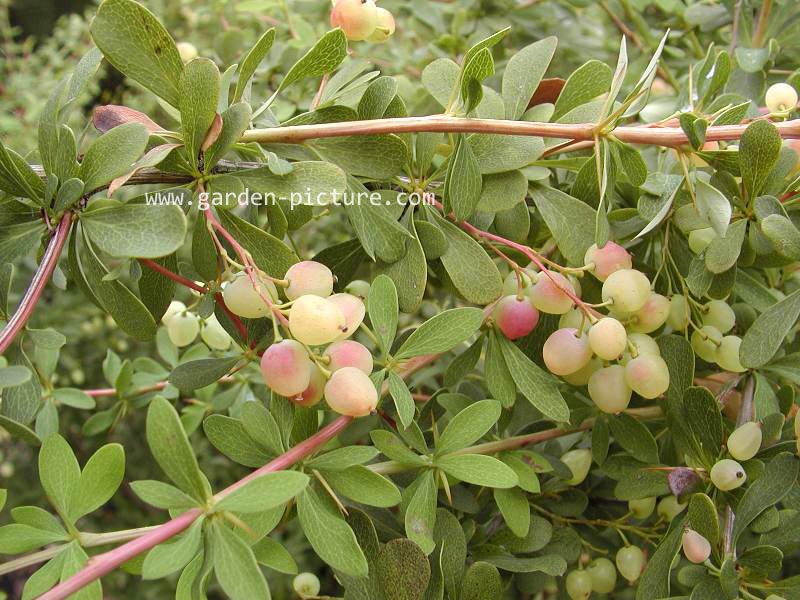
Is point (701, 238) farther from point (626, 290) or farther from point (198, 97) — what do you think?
point (198, 97)

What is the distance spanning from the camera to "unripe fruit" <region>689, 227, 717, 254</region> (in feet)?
1.69

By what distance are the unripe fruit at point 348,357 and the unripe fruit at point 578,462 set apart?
8.6 inches

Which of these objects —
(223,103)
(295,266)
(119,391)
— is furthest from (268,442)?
(119,391)

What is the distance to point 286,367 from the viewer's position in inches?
16.2

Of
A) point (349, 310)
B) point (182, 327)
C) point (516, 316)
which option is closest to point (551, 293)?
point (516, 316)

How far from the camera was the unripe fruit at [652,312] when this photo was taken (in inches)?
19.2

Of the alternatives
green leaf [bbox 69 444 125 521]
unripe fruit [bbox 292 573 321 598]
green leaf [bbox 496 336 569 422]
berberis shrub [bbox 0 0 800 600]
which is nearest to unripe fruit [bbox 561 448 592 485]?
berberis shrub [bbox 0 0 800 600]

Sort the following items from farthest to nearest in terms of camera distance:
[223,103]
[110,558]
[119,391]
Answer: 1. [119,391]
2. [223,103]
3. [110,558]

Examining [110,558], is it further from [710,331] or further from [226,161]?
[710,331]

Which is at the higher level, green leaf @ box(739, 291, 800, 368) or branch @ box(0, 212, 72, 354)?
branch @ box(0, 212, 72, 354)

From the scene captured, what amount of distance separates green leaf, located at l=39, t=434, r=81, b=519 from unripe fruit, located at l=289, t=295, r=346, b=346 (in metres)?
0.15

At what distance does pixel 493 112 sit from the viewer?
516mm

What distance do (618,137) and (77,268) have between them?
34cm

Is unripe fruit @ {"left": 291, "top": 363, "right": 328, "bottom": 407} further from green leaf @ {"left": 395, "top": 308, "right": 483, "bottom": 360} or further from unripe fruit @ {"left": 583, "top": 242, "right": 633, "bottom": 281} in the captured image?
unripe fruit @ {"left": 583, "top": 242, "right": 633, "bottom": 281}
